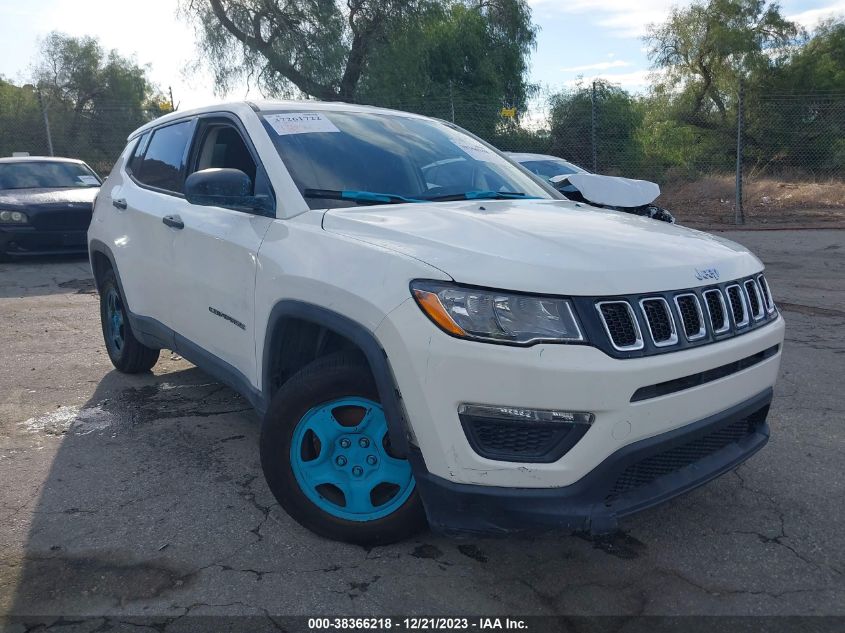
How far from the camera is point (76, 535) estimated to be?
10.5 feet

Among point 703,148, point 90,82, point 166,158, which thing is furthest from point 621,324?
point 90,82

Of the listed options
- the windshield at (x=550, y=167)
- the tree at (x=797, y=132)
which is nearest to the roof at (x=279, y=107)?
the windshield at (x=550, y=167)

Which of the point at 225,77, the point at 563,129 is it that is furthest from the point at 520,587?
the point at 225,77

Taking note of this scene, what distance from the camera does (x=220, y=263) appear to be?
3.71 meters

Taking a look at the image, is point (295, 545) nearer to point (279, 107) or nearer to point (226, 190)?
point (226, 190)

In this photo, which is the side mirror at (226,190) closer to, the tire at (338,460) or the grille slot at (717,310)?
the tire at (338,460)

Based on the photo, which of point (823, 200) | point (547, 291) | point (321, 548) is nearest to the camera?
point (547, 291)

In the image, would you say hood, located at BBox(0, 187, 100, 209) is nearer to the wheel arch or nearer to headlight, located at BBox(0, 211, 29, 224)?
headlight, located at BBox(0, 211, 29, 224)

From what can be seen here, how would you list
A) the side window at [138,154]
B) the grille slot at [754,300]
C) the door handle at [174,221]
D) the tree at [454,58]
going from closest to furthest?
the grille slot at [754,300]
the door handle at [174,221]
the side window at [138,154]
the tree at [454,58]

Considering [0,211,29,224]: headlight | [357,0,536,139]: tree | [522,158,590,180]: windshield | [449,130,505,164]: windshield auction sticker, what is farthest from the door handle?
[357,0,536,139]: tree

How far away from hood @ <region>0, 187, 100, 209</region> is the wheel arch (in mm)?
9011

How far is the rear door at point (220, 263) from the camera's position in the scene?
11.5ft

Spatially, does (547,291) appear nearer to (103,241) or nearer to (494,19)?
(103,241)

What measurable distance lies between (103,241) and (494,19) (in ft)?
83.0
